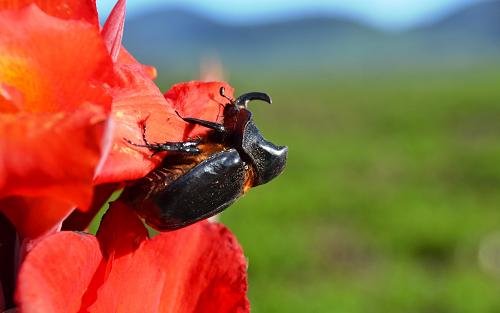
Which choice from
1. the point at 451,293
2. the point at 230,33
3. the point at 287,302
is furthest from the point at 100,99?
the point at 230,33

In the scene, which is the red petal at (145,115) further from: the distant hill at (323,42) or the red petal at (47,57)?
the distant hill at (323,42)

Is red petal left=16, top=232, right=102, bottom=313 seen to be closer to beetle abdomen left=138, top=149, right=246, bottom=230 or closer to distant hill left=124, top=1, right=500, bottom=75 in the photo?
beetle abdomen left=138, top=149, right=246, bottom=230

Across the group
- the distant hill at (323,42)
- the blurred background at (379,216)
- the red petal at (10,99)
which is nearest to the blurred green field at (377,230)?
the blurred background at (379,216)

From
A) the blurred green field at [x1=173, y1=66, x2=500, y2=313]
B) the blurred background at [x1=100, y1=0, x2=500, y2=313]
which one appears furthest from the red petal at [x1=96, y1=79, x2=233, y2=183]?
the blurred green field at [x1=173, y1=66, x2=500, y2=313]

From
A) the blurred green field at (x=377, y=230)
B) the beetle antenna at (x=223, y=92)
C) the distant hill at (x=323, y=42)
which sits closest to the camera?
the beetle antenna at (x=223, y=92)

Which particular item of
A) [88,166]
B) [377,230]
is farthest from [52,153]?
[377,230]

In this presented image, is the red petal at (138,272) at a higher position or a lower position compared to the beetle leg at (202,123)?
lower
